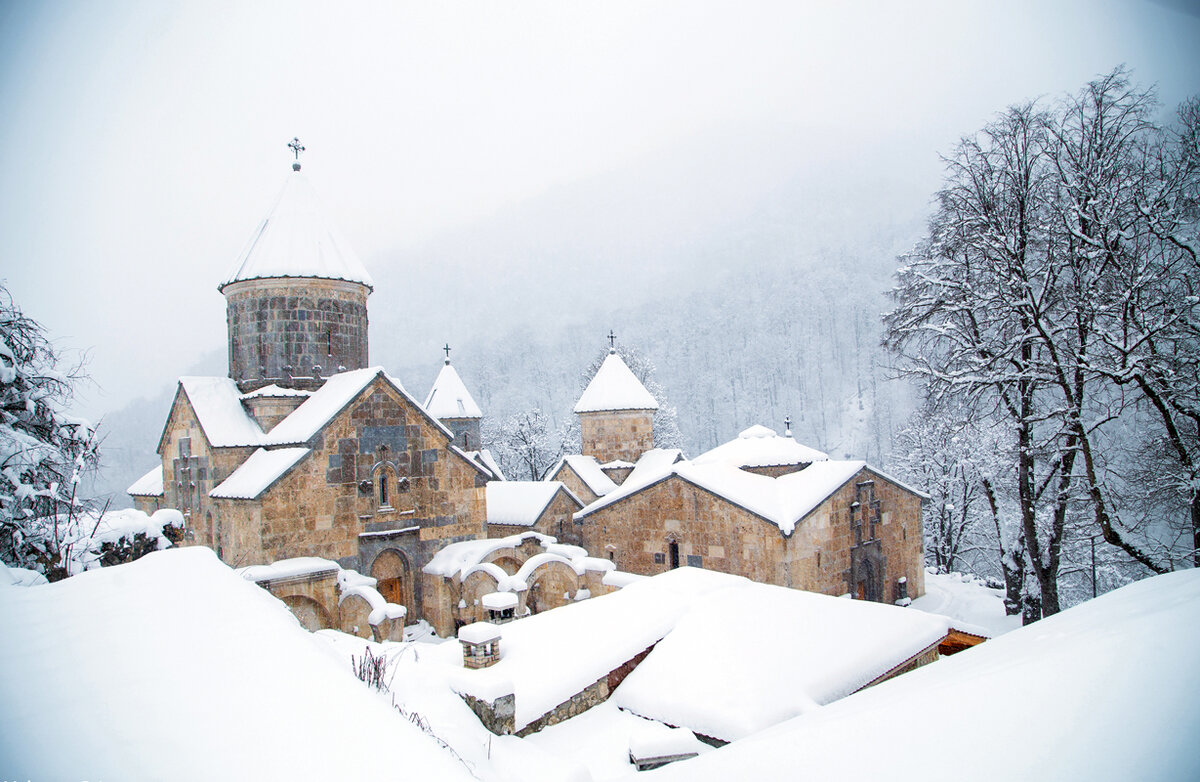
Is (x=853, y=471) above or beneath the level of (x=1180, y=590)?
beneath

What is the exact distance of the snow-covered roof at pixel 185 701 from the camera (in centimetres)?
233

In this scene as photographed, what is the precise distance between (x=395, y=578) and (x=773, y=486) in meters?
9.07

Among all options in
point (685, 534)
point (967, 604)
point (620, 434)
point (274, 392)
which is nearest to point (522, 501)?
point (620, 434)

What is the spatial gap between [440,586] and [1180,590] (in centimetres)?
1305

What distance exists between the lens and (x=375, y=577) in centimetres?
1397

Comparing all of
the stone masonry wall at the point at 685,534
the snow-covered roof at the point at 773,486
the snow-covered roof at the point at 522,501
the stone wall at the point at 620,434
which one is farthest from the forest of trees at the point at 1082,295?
the stone wall at the point at 620,434

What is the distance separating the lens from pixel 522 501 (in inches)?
796

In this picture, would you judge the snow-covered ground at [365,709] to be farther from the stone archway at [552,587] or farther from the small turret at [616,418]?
the small turret at [616,418]

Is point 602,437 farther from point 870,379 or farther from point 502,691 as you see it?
point 870,379

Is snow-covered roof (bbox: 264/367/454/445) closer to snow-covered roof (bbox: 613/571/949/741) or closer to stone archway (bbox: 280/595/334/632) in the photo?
stone archway (bbox: 280/595/334/632)

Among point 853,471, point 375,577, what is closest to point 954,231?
point 853,471

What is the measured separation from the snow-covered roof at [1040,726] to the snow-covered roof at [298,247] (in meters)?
15.2

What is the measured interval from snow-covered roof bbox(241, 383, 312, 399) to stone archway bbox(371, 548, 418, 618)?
4367 millimetres

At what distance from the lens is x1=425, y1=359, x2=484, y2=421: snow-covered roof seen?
26.2 metres
